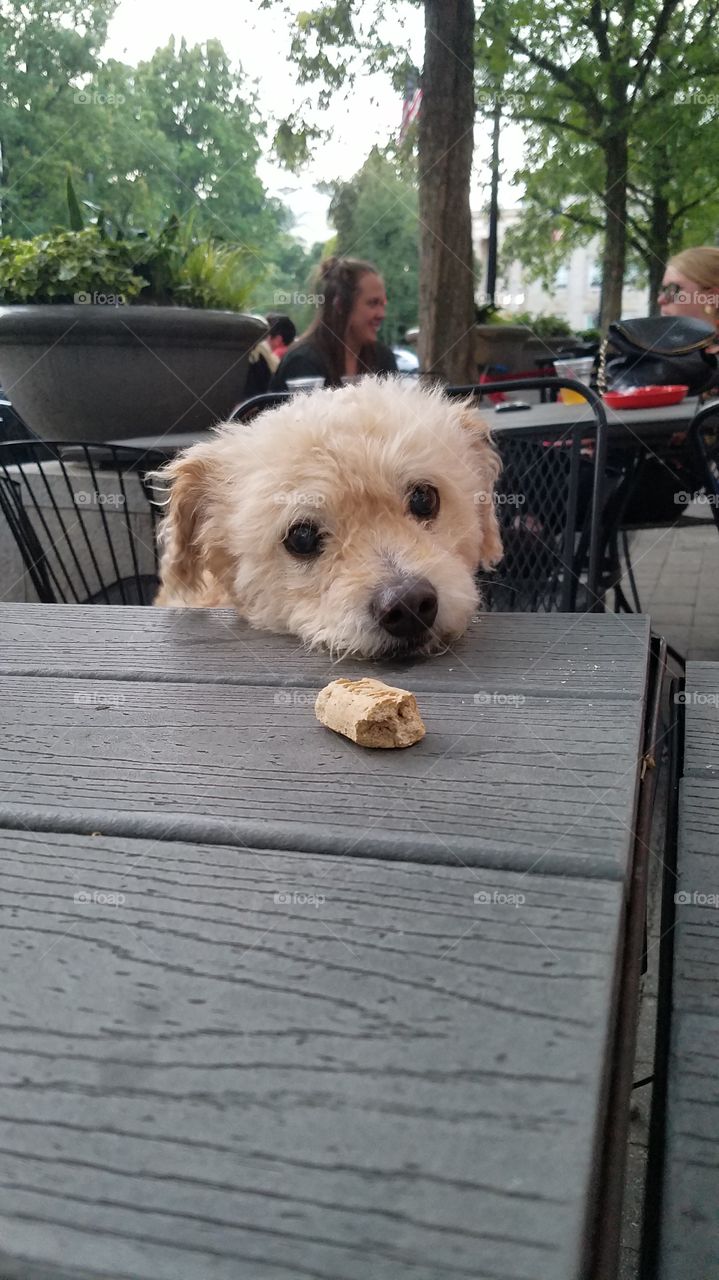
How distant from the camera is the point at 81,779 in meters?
1.09

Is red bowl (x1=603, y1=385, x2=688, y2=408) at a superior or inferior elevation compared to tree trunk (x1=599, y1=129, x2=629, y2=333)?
inferior

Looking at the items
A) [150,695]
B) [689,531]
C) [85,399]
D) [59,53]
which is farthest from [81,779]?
[59,53]

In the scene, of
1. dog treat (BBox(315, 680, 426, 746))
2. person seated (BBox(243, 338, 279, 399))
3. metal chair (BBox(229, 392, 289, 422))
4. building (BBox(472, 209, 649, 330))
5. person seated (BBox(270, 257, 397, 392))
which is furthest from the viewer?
building (BBox(472, 209, 649, 330))

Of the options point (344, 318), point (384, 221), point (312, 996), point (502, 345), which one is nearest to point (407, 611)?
point (312, 996)

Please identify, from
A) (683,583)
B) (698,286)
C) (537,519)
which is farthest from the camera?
(683,583)

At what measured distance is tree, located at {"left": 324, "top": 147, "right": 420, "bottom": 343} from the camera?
24.6 feet

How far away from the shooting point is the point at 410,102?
23.0 feet

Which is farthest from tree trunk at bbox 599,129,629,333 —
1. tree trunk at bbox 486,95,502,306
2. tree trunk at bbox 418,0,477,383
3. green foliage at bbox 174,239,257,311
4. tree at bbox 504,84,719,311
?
green foliage at bbox 174,239,257,311

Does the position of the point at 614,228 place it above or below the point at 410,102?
below

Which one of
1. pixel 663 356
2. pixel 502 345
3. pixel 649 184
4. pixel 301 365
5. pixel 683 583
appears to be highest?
pixel 649 184

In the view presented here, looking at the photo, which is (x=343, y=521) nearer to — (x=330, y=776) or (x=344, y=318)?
(x=330, y=776)

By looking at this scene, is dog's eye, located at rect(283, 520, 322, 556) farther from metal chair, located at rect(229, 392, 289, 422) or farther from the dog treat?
metal chair, located at rect(229, 392, 289, 422)

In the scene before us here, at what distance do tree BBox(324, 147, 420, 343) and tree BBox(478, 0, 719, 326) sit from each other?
1215 millimetres

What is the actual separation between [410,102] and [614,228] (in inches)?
182
